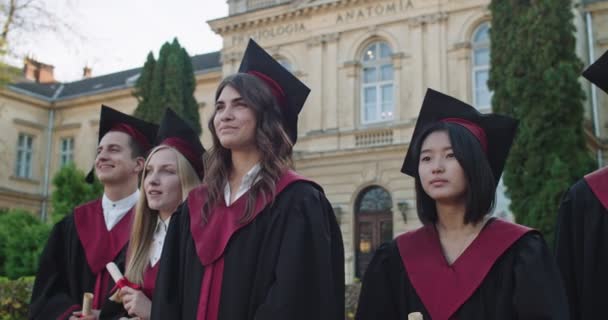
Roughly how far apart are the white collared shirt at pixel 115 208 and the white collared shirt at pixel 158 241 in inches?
20.8

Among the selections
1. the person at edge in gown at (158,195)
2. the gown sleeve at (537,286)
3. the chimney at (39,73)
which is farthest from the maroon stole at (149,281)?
the chimney at (39,73)

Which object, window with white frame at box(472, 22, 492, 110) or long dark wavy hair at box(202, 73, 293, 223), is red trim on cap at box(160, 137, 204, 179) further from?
window with white frame at box(472, 22, 492, 110)

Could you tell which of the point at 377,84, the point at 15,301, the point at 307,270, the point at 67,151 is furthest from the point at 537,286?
the point at 67,151

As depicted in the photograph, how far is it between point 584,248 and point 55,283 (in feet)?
11.1

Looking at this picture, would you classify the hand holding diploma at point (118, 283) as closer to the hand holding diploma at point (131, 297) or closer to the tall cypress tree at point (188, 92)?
the hand holding diploma at point (131, 297)

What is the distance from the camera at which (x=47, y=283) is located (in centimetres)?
478

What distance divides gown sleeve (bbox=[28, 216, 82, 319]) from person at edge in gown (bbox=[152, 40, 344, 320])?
1367 mm

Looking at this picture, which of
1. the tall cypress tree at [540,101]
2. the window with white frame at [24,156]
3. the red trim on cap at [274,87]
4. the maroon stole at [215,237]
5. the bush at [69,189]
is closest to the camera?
the maroon stole at [215,237]

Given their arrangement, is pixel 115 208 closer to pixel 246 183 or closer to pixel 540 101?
pixel 246 183

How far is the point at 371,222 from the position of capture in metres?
22.9

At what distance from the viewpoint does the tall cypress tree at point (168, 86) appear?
25.0 m

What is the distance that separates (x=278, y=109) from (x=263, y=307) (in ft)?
3.59

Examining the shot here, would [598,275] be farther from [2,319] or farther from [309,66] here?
[309,66]

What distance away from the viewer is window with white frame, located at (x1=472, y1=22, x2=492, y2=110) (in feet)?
70.6
